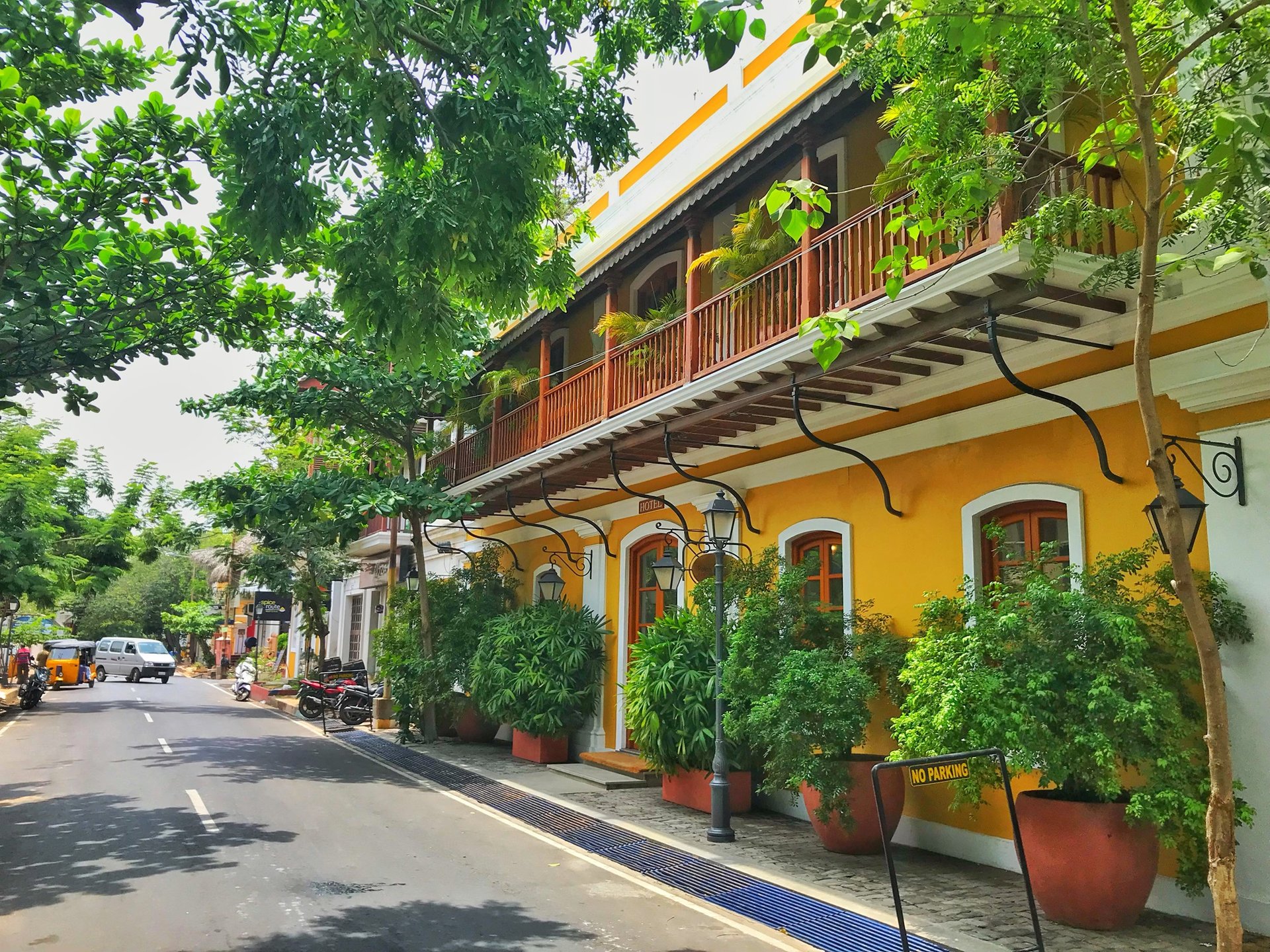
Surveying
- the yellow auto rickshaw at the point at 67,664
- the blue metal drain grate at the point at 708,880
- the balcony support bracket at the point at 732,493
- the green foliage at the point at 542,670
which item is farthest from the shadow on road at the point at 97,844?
the yellow auto rickshaw at the point at 67,664

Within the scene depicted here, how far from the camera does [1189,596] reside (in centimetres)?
378

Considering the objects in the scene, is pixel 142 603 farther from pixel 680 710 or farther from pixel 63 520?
pixel 680 710

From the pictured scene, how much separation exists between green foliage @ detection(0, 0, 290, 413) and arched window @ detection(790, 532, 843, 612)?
632 cm

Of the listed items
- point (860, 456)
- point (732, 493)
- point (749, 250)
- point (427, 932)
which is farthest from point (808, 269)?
point (427, 932)

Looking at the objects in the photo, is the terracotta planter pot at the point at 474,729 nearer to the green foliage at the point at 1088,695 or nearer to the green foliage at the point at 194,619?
the green foliage at the point at 1088,695

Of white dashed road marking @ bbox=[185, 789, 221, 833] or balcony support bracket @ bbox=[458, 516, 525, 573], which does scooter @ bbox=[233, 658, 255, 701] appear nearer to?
balcony support bracket @ bbox=[458, 516, 525, 573]

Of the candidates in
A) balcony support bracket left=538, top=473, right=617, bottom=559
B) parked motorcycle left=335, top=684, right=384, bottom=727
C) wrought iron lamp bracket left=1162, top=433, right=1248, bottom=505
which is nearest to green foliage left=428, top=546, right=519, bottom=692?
balcony support bracket left=538, top=473, right=617, bottom=559

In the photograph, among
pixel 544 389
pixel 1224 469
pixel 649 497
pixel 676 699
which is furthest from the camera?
pixel 544 389

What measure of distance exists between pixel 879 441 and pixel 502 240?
4.88 m

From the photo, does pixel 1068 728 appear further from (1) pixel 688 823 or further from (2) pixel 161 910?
(2) pixel 161 910

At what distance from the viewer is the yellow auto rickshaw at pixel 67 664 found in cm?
3288

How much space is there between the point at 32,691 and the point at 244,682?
7.06 m

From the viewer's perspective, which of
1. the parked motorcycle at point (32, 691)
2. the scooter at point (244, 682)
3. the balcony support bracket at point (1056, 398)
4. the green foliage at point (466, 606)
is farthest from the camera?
the scooter at point (244, 682)

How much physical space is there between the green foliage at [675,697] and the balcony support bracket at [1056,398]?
4504 mm
